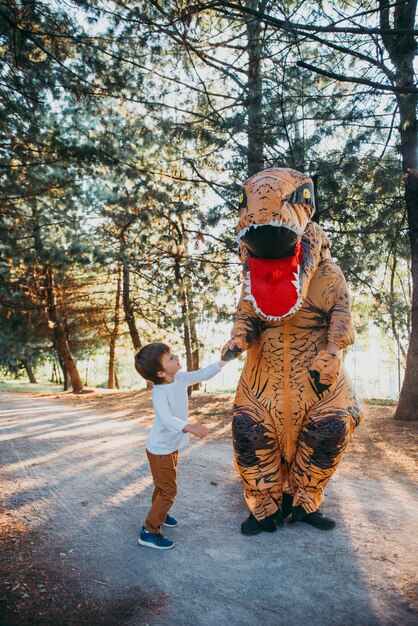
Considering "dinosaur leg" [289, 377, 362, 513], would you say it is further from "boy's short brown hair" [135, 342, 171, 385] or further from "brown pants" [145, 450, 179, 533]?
"boy's short brown hair" [135, 342, 171, 385]

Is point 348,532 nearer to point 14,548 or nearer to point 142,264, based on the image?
point 14,548

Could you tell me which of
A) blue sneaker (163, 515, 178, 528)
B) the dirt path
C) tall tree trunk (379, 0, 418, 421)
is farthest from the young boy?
tall tree trunk (379, 0, 418, 421)

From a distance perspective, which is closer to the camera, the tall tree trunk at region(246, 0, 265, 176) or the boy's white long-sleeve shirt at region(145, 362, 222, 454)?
the boy's white long-sleeve shirt at region(145, 362, 222, 454)

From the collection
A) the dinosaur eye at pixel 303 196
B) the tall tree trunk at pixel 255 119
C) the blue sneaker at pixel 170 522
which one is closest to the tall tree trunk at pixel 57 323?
the tall tree trunk at pixel 255 119

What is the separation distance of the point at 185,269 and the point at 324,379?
25.1ft

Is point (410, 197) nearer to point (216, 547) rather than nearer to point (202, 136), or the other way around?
point (202, 136)

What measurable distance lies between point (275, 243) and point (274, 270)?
18 cm

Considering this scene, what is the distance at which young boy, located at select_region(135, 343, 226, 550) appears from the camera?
9.30ft

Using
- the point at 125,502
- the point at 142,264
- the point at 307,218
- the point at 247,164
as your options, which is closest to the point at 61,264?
the point at 142,264

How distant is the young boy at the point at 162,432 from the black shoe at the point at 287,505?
80 cm

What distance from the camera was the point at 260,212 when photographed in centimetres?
269

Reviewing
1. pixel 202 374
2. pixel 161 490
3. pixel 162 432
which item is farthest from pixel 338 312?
pixel 161 490

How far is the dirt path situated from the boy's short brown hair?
1.04 metres

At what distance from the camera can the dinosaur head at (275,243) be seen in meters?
2.66
